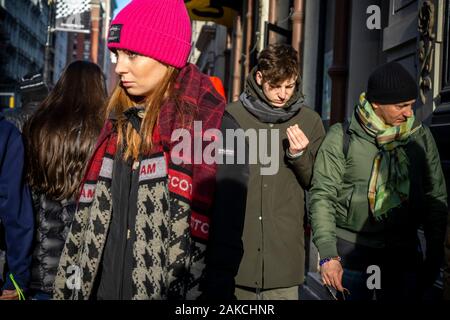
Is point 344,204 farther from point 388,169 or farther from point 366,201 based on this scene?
point 388,169

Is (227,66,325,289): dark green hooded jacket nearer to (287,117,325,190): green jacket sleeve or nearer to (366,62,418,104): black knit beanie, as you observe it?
(287,117,325,190): green jacket sleeve

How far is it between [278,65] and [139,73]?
1516 mm

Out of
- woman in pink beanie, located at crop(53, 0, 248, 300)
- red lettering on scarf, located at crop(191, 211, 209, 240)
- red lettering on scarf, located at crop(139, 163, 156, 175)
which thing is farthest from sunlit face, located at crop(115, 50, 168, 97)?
red lettering on scarf, located at crop(191, 211, 209, 240)

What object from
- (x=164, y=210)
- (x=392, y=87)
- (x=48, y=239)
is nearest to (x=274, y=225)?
(x=392, y=87)

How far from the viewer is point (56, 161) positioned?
3785 mm

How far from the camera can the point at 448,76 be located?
5.02 m

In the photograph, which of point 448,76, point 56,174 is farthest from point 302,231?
point 448,76

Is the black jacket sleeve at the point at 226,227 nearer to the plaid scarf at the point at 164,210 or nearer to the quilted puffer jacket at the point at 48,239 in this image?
the plaid scarf at the point at 164,210

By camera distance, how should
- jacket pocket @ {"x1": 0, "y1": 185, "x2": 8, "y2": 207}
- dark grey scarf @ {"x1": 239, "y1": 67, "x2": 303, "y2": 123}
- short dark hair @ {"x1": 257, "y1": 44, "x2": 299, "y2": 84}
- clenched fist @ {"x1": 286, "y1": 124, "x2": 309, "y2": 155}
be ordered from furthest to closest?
dark grey scarf @ {"x1": 239, "y1": 67, "x2": 303, "y2": 123}, short dark hair @ {"x1": 257, "y1": 44, "x2": 299, "y2": 84}, clenched fist @ {"x1": 286, "y1": 124, "x2": 309, "y2": 155}, jacket pocket @ {"x1": 0, "y1": 185, "x2": 8, "y2": 207}

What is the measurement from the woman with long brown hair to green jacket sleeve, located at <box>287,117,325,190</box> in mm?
1242

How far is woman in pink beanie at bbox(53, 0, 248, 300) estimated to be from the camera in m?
2.34

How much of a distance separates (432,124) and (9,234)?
137 inches

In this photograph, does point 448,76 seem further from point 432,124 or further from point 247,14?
point 247,14

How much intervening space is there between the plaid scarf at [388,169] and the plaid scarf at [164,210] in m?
1.30
